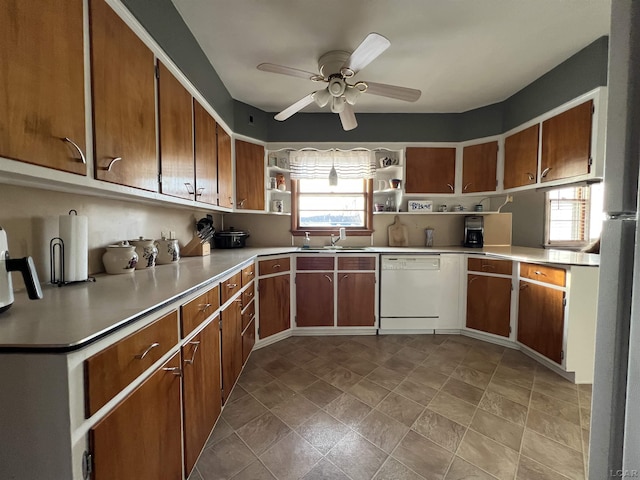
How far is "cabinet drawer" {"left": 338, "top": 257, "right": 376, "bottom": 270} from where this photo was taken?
2852 millimetres

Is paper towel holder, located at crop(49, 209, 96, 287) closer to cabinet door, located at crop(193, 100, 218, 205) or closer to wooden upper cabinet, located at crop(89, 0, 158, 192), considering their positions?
wooden upper cabinet, located at crop(89, 0, 158, 192)

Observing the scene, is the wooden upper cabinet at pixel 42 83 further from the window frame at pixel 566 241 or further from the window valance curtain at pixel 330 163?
the window frame at pixel 566 241

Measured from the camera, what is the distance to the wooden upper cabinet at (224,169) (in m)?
2.44

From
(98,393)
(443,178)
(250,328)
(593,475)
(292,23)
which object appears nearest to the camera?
(593,475)

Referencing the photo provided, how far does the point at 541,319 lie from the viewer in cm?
228

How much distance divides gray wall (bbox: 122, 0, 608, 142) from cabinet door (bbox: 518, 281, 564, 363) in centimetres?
163

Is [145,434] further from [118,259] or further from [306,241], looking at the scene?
[306,241]

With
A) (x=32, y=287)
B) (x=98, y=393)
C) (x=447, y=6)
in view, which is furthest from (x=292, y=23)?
(x=98, y=393)

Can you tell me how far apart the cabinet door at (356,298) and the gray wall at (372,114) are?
165 centimetres

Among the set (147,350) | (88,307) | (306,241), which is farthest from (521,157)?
(88,307)

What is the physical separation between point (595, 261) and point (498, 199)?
133cm

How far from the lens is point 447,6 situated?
1.69 m

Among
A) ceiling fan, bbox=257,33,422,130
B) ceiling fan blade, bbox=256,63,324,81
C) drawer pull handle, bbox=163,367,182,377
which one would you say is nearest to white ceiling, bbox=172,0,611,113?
ceiling fan, bbox=257,33,422,130

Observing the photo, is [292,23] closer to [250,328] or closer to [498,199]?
[250,328]
